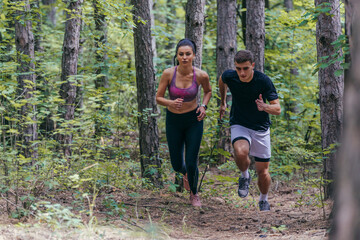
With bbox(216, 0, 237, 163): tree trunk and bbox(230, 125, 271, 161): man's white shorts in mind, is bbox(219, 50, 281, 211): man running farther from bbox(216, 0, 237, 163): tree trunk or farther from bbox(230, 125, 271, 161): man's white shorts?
bbox(216, 0, 237, 163): tree trunk

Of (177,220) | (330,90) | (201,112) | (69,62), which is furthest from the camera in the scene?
(69,62)

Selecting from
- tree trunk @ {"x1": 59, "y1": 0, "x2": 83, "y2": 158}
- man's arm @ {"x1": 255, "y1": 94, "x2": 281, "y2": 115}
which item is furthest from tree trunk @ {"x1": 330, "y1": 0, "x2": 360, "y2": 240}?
tree trunk @ {"x1": 59, "y1": 0, "x2": 83, "y2": 158}

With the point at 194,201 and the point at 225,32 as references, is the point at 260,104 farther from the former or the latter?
the point at 225,32

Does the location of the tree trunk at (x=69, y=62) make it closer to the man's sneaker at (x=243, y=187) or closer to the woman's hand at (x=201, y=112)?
the woman's hand at (x=201, y=112)

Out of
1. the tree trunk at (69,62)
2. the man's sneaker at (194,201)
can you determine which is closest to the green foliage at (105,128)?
the tree trunk at (69,62)

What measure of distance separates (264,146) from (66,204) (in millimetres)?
3149

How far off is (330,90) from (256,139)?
1.55m

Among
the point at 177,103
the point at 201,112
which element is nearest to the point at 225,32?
the point at 201,112

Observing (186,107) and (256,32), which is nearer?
(186,107)

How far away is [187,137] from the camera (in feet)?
21.7

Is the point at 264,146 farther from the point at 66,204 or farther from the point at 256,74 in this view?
the point at 66,204

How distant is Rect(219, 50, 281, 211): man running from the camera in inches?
237

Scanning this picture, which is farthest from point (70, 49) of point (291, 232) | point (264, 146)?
point (291, 232)

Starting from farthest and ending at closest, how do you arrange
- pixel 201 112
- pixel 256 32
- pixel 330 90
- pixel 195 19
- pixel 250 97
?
pixel 256 32, pixel 195 19, pixel 330 90, pixel 201 112, pixel 250 97
